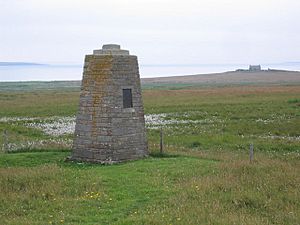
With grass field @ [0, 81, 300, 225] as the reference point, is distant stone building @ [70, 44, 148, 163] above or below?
above

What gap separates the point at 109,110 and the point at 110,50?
2760mm

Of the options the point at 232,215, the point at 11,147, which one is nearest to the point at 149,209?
the point at 232,215

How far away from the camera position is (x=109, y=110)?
69.2 feet

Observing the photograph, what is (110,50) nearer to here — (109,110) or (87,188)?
(109,110)

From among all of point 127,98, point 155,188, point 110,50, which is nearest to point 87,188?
point 155,188

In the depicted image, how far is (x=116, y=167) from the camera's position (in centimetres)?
Answer: 1970

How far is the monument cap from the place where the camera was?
70.9ft

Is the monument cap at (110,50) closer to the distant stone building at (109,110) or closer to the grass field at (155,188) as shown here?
the distant stone building at (109,110)

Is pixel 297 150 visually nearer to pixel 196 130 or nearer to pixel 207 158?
pixel 207 158

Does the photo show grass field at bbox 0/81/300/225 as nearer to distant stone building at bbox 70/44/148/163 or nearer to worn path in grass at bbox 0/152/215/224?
worn path in grass at bbox 0/152/215/224

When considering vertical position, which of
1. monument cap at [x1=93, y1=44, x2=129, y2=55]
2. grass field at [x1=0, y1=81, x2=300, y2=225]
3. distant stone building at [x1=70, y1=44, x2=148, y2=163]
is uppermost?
monument cap at [x1=93, y1=44, x2=129, y2=55]

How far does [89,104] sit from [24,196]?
7.47 m

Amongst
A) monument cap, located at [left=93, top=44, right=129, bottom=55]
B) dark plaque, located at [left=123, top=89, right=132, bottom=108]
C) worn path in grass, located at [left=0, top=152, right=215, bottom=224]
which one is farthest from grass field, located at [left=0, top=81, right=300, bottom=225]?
monument cap, located at [left=93, top=44, right=129, bottom=55]

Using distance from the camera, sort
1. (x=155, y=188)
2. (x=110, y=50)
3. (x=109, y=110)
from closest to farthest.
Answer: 1. (x=155, y=188)
2. (x=109, y=110)
3. (x=110, y=50)
